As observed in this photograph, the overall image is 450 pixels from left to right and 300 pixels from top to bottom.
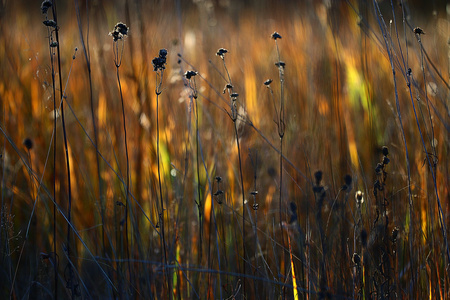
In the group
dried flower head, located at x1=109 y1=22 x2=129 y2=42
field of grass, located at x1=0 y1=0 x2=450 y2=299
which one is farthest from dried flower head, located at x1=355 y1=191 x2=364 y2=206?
dried flower head, located at x1=109 y1=22 x2=129 y2=42

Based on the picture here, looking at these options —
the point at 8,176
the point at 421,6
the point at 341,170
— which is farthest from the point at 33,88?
the point at 421,6

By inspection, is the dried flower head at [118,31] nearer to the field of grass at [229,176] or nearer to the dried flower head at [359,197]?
the field of grass at [229,176]

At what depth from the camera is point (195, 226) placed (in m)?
1.39

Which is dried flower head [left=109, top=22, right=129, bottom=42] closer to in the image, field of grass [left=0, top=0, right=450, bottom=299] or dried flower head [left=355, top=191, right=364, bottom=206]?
field of grass [left=0, top=0, right=450, bottom=299]

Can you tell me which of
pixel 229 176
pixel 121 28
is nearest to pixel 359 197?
pixel 229 176

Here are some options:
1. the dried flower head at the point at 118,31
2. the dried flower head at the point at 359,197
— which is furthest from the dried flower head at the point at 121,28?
the dried flower head at the point at 359,197

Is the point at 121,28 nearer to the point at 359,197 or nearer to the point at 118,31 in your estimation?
the point at 118,31

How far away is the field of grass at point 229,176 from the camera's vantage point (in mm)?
1030

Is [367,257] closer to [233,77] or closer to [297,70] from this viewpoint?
[297,70]

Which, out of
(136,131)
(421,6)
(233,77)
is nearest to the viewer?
(136,131)

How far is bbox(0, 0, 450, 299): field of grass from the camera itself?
40.6 inches

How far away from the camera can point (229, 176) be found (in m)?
1.53

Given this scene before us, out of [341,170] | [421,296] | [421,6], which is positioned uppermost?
[421,6]

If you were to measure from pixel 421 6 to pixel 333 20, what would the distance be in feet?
11.0
